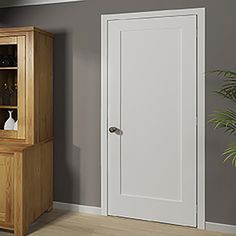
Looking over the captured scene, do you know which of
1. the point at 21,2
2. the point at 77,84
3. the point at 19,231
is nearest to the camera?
the point at 19,231

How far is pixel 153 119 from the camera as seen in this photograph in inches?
136

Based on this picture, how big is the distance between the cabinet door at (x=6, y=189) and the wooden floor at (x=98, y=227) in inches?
5.7

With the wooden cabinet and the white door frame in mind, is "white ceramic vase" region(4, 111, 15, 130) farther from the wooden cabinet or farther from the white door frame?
the white door frame

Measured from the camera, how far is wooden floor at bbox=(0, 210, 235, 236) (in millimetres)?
3238

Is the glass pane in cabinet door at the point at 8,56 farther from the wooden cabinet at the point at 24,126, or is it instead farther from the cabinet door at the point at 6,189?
the cabinet door at the point at 6,189

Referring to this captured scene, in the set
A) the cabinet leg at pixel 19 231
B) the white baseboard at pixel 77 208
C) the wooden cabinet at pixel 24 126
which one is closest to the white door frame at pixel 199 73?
the wooden cabinet at pixel 24 126

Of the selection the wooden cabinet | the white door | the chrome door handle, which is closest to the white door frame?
the white door

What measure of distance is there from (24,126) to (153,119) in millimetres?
1186

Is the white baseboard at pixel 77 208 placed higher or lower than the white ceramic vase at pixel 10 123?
lower

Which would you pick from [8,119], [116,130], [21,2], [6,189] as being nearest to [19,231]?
[6,189]

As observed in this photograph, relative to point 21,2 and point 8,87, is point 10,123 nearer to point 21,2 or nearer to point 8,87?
point 8,87

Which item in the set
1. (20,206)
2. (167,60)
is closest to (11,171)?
(20,206)

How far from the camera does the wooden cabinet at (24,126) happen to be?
317cm

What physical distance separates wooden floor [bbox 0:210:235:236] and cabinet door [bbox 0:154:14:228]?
0.14 meters
